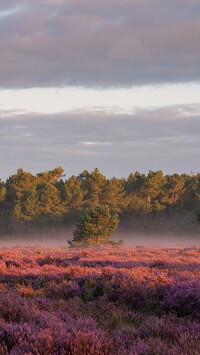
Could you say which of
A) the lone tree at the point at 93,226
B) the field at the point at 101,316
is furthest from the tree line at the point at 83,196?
the field at the point at 101,316

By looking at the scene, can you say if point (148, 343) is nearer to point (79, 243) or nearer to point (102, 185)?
point (79, 243)

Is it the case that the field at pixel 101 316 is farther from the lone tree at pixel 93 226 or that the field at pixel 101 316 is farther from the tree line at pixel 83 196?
the tree line at pixel 83 196

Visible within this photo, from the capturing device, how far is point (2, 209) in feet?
242

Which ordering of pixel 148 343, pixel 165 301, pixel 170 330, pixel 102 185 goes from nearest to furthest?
pixel 148 343 < pixel 170 330 < pixel 165 301 < pixel 102 185

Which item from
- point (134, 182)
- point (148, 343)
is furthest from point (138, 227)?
point (148, 343)

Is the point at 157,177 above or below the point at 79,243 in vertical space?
above

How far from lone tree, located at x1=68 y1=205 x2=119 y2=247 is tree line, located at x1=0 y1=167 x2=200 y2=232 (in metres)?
28.1

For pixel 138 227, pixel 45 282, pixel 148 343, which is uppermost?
pixel 148 343

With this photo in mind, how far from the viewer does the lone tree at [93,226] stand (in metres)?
38.8

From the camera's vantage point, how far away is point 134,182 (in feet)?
253

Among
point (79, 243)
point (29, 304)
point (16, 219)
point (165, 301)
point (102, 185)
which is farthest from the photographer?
point (102, 185)

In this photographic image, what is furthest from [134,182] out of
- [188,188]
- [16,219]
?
[16,219]

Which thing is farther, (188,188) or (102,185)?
(188,188)

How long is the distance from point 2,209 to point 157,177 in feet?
103
